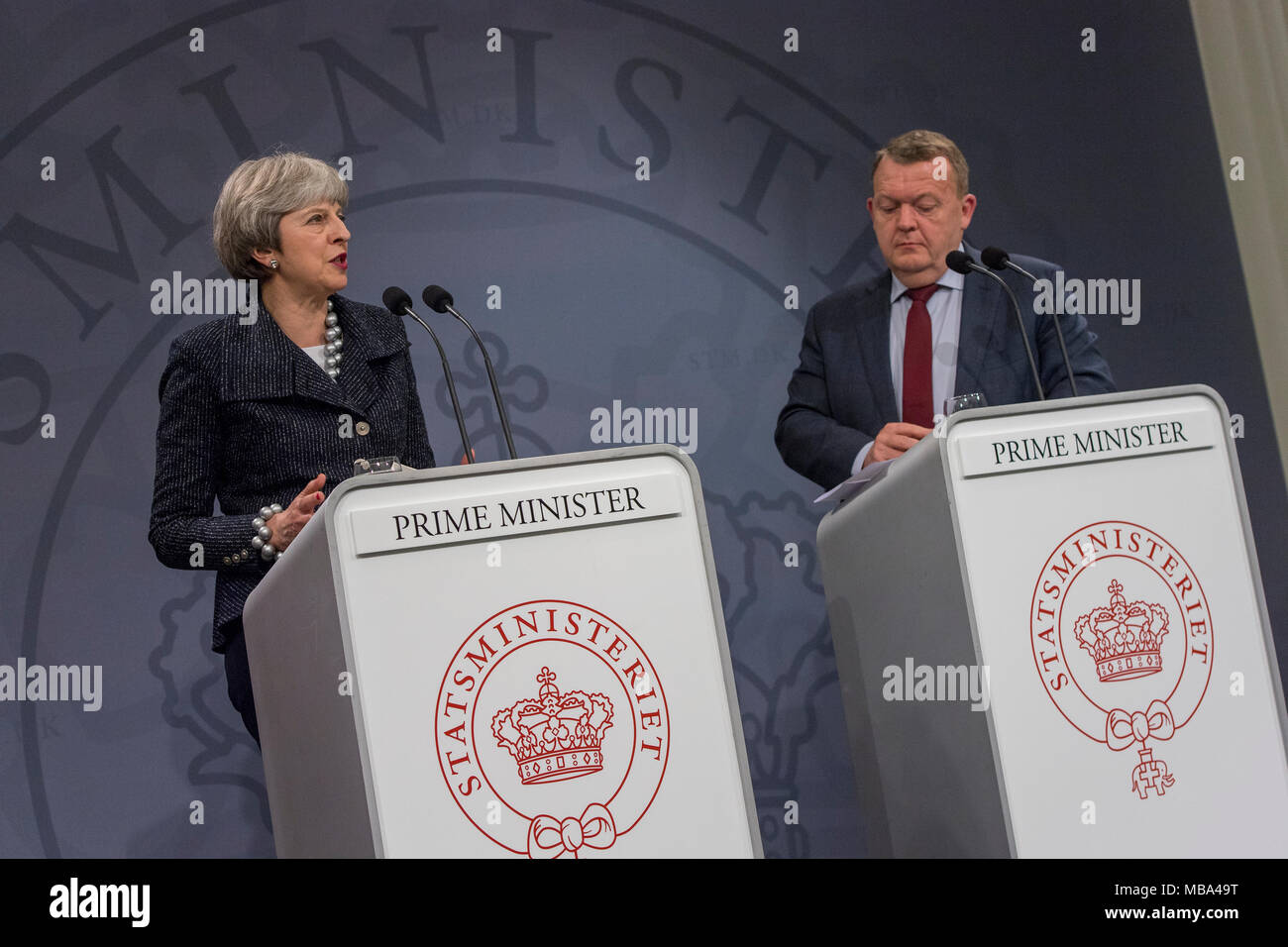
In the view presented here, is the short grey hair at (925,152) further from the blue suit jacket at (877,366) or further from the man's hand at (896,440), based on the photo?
the man's hand at (896,440)

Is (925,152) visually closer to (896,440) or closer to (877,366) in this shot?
(877,366)

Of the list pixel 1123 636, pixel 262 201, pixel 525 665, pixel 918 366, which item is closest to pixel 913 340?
pixel 918 366

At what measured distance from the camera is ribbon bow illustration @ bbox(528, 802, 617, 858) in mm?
1774

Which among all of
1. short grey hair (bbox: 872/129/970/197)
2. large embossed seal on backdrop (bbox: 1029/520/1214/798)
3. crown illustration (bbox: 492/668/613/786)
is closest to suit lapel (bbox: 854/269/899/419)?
short grey hair (bbox: 872/129/970/197)

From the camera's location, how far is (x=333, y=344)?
107 inches

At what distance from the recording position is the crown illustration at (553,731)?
1795mm

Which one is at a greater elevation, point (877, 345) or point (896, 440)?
point (877, 345)

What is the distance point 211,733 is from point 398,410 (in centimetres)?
144

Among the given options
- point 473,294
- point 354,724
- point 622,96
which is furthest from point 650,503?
point 622,96

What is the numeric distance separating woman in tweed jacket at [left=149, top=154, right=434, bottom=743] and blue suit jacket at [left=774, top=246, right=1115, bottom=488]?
0.83m

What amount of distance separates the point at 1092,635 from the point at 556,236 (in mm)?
2304

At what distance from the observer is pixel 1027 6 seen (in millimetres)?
4172

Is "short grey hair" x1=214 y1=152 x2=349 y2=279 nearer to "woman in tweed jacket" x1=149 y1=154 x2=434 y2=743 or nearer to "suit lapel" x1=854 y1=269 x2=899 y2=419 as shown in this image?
"woman in tweed jacket" x1=149 y1=154 x2=434 y2=743
